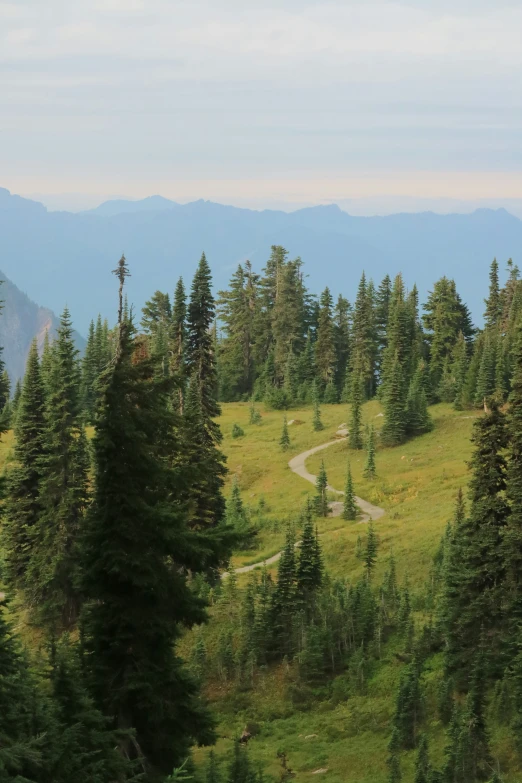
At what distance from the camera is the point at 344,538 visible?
47438 millimetres

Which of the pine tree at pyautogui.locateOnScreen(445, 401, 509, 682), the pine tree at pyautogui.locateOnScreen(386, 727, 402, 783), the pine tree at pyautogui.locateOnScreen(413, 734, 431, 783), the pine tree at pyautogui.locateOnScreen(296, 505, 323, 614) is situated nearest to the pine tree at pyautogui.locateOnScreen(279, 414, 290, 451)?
the pine tree at pyautogui.locateOnScreen(296, 505, 323, 614)

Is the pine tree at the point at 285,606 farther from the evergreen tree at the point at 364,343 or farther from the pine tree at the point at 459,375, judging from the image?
the evergreen tree at the point at 364,343

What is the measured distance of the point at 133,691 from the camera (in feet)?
46.3

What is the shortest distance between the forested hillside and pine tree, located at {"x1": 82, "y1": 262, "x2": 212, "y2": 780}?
4 centimetres

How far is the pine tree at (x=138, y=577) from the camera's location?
1398cm

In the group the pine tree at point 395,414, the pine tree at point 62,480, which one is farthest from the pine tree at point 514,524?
the pine tree at point 395,414

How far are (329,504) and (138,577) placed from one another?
142 ft

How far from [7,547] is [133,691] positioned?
29034 millimetres

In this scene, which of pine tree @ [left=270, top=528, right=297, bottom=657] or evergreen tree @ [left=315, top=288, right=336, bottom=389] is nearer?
pine tree @ [left=270, top=528, right=297, bottom=657]

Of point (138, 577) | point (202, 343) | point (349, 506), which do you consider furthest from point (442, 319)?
point (138, 577)

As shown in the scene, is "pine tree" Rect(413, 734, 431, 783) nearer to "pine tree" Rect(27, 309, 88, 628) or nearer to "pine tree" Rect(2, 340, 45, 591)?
"pine tree" Rect(27, 309, 88, 628)

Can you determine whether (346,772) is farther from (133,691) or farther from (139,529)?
(139,529)

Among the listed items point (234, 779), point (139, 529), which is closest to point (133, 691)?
point (139, 529)

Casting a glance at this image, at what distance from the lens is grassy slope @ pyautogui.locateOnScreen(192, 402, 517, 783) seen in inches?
1030
